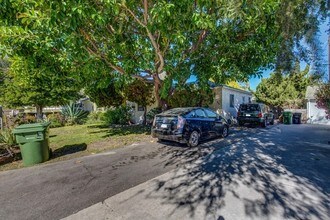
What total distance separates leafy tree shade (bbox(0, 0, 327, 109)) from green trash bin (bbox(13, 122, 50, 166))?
8.93ft

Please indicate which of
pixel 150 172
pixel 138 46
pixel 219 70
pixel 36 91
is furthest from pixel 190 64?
pixel 36 91

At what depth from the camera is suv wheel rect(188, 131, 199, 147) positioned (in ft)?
26.1

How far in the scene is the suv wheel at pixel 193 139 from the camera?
26.1ft

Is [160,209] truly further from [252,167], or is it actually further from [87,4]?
[87,4]

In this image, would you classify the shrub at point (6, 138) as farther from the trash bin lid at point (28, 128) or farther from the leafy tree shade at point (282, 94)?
the leafy tree shade at point (282, 94)

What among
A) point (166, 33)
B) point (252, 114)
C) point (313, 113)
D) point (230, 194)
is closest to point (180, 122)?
point (166, 33)

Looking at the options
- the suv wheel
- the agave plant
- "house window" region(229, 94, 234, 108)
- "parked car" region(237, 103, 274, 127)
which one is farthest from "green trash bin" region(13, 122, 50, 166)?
"house window" region(229, 94, 234, 108)

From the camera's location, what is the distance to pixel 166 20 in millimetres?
6359

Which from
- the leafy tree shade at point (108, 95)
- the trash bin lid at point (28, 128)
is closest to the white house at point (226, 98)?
the leafy tree shade at point (108, 95)

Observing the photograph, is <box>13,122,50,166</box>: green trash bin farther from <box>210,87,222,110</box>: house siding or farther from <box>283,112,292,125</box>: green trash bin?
<box>283,112,292,125</box>: green trash bin

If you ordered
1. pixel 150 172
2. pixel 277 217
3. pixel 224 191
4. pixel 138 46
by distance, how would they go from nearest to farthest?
pixel 277 217
pixel 224 191
pixel 150 172
pixel 138 46

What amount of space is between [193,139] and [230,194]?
426 cm

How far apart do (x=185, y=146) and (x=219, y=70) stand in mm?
3922

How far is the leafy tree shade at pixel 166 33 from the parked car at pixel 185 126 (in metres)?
1.62
